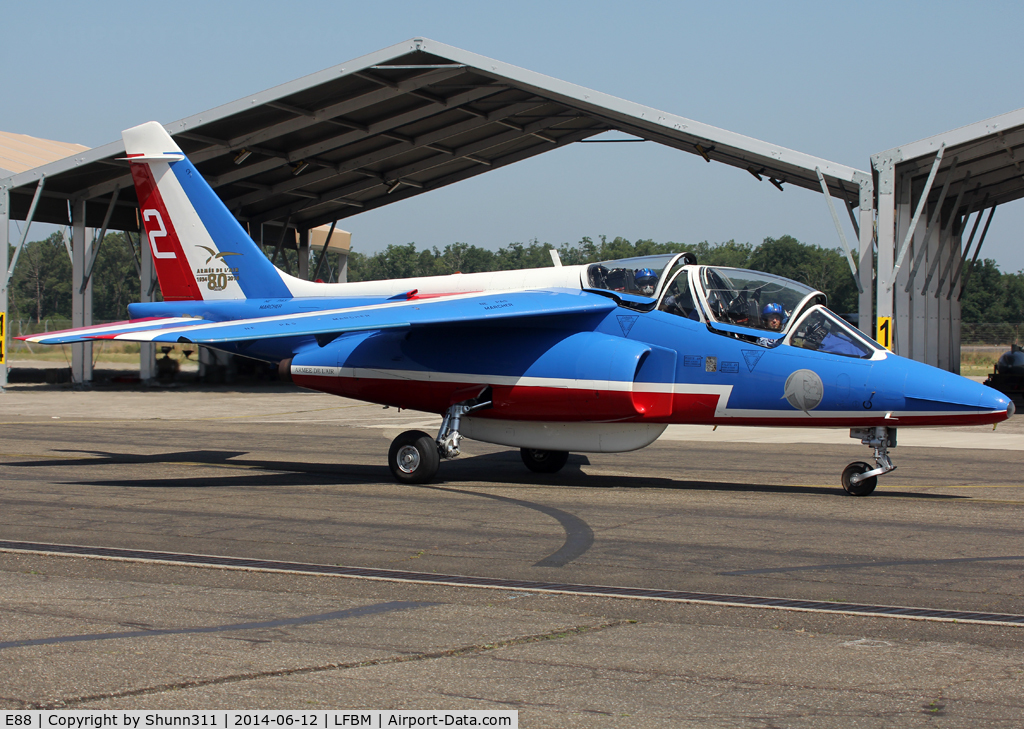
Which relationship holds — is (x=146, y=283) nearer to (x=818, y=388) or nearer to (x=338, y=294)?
(x=338, y=294)

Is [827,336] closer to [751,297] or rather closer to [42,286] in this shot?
[751,297]

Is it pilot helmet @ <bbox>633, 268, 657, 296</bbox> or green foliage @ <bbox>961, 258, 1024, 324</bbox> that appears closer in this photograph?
pilot helmet @ <bbox>633, 268, 657, 296</bbox>

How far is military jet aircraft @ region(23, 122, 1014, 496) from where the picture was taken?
11469mm

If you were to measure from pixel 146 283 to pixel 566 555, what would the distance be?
31.0 metres

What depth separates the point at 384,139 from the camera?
3322 cm

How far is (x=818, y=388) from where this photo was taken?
37.6 ft

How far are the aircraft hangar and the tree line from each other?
58.6m

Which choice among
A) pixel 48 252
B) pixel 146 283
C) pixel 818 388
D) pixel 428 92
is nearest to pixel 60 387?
pixel 146 283

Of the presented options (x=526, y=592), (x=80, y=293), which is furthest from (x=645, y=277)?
(x=80, y=293)

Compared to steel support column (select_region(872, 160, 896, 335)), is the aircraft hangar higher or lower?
higher

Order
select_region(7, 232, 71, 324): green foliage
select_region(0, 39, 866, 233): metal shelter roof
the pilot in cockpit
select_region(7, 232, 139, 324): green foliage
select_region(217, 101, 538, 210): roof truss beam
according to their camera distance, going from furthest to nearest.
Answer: select_region(7, 232, 139, 324): green foliage < select_region(7, 232, 71, 324): green foliage < select_region(217, 101, 538, 210): roof truss beam < select_region(0, 39, 866, 233): metal shelter roof < the pilot in cockpit

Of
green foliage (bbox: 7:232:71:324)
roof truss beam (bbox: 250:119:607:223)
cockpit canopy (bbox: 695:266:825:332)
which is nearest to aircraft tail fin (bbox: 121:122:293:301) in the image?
cockpit canopy (bbox: 695:266:825:332)
